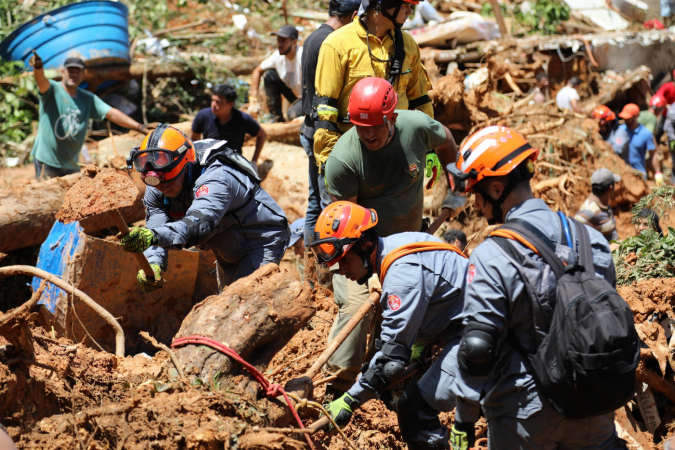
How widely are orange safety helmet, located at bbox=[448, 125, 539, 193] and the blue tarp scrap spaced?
3.61 meters

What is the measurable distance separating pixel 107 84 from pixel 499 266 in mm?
9515

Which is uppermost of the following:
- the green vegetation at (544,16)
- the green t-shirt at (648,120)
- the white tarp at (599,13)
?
the green vegetation at (544,16)

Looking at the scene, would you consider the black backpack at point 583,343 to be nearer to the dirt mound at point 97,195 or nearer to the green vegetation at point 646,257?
the dirt mound at point 97,195

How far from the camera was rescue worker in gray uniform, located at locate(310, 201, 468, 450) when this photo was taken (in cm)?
308

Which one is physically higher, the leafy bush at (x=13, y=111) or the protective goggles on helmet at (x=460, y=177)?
the protective goggles on helmet at (x=460, y=177)

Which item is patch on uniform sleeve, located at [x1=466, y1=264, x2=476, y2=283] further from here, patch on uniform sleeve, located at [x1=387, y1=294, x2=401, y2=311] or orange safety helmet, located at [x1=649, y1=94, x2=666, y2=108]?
orange safety helmet, located at [x1=649, y1=94, x2=666, y2=108]

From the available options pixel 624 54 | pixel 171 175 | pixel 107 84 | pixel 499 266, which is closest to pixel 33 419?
pixel 171 175

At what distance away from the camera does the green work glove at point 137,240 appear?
3.60 m

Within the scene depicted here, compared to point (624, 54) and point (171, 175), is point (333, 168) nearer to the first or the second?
point (171, 175)

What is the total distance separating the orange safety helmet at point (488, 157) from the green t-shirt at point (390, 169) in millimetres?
1433

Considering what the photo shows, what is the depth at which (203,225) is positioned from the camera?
12.6ft

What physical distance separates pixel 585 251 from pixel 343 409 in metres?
1.48

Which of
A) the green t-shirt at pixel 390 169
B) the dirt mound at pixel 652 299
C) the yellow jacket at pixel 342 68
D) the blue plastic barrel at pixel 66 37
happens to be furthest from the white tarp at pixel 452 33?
the dirt mound at pixel 652 299

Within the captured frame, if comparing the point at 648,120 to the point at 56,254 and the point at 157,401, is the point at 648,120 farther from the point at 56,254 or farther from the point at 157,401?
the point at 157,401
